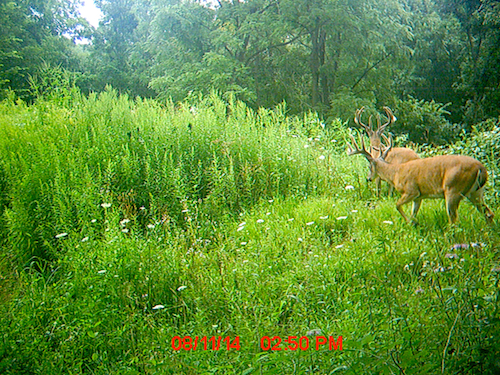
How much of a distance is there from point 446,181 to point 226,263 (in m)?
2.18

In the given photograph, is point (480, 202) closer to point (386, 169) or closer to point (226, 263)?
point (386, 169)

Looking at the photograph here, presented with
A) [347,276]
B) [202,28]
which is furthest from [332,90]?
[347,276]

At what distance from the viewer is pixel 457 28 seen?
862 inches

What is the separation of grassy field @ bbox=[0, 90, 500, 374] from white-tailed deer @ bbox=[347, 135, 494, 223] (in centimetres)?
24

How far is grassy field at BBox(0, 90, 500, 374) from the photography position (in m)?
2.57

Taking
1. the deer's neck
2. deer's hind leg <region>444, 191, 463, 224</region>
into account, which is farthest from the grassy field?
the deer's neck

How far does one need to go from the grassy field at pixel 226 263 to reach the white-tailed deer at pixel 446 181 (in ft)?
0.80

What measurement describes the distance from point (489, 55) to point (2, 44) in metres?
18.8

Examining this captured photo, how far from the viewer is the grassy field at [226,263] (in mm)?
2570

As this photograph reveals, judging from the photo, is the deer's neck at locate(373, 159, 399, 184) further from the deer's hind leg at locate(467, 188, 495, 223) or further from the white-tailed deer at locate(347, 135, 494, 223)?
the deer's hind leg at locate(467, 188, 495, 223)

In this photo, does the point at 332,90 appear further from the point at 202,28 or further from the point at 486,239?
the point at 486,239
